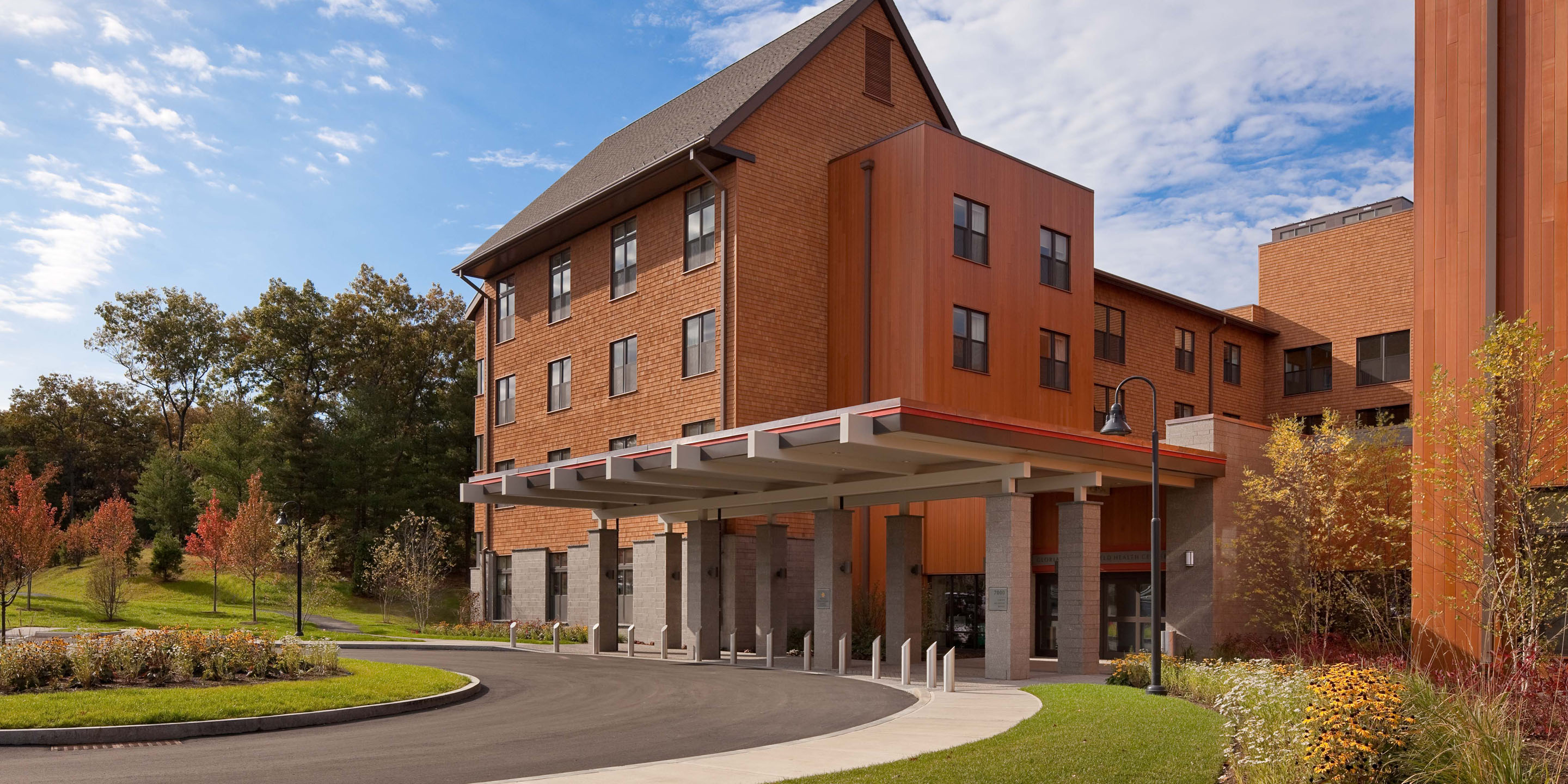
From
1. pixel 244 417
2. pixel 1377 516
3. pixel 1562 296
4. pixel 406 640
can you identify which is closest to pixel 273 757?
pixel 1562 296

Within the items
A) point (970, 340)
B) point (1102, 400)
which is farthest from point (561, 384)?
point (1102, 400)

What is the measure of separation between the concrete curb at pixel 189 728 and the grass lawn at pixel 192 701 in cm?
18

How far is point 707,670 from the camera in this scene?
86.3ft

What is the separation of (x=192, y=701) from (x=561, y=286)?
2692 centimetres

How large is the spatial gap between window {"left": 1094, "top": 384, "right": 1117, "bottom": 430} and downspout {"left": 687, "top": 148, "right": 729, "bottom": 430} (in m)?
15.8

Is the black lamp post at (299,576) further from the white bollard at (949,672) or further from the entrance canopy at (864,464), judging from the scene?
the white bollard at (949,672)

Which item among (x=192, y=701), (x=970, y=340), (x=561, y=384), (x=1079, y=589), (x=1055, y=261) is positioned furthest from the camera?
(x=561, y=384)

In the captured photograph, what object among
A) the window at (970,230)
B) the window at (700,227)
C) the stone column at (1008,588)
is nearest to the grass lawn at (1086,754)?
the stone column at (1008,588)

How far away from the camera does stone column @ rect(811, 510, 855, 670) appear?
27.4 m

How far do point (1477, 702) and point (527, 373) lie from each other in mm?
36267

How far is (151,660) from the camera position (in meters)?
18.5

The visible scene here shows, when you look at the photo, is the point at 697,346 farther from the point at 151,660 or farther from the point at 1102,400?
the point at 151,660

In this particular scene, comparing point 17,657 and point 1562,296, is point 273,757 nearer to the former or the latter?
point 17,657

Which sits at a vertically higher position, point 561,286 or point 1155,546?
point 561,286
